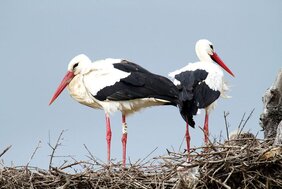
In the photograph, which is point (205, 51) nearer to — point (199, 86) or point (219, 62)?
point (219, 62)

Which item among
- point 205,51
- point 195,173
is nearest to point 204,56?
point 205,51

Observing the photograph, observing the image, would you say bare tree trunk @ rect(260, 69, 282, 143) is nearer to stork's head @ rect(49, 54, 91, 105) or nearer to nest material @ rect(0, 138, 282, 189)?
nest material @ rect(0, 138, 282, 189)

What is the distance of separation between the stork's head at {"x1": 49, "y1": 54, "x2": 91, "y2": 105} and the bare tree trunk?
2.49 meters

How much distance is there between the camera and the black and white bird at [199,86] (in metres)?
11.9

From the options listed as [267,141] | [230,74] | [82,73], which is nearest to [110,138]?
A: [82,73]

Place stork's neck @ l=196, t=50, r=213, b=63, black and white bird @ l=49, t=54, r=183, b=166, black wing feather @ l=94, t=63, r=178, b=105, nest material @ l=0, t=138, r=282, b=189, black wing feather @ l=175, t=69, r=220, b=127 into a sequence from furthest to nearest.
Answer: stork's neck @ l=196, t=50, r=213, b=63
black and white bird @ l=49, t=54, r=183, b=166
black wing feather @ l=94, t=63, r=178, b=105
black wing feather @ l=175, t=69, r=220, b=127
nest material @ l=0, t=138, r=282, b=189

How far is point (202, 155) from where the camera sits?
9797 millimetres

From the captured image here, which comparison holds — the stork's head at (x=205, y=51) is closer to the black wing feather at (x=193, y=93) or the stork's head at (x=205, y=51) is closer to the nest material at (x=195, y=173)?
the black wing feather at (x=193, y=93)

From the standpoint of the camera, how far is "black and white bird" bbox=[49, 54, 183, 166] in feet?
39.9

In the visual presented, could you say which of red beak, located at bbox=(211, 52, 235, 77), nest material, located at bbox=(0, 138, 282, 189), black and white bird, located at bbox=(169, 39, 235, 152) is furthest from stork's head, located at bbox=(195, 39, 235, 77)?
nest material, located at bbox=(0, 138, 282, 189)

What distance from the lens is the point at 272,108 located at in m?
11.6

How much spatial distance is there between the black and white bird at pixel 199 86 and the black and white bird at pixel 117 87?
0.13m

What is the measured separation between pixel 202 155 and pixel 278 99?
201 cm

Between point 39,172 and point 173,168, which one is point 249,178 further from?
point 39,172
